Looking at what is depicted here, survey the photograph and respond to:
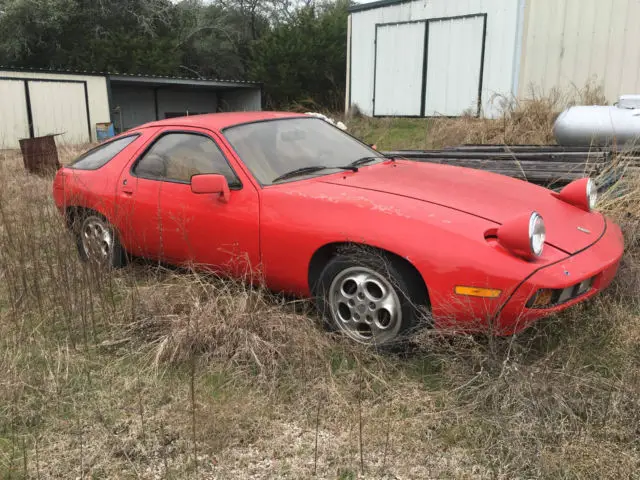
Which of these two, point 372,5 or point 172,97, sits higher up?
point 372,5

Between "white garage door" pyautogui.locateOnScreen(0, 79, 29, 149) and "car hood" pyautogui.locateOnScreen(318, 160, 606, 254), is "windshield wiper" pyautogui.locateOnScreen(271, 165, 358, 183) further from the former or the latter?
"white garage door" pyautogui.locateOnScreen(0, 79, 29, 149)

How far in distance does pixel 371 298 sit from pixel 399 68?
11951 mm

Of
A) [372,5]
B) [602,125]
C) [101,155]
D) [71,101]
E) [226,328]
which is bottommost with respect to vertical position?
[226,328]

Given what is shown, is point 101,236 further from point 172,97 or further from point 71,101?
point 172,97

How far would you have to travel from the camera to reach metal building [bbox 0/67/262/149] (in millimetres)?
18470

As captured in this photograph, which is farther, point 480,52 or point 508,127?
point 480,52

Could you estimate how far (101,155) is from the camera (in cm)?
459

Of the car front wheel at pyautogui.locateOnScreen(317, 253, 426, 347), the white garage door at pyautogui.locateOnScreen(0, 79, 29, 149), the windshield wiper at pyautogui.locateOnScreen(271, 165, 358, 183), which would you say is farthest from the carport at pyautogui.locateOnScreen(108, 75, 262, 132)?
the car front wheel at pyautogui.locateOnScreen(317, 253, 426, 347)

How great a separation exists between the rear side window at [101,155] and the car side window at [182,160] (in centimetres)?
39

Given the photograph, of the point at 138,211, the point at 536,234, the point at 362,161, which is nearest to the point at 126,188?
the point at 138,211

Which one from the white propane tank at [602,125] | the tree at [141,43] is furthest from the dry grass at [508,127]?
the tree at [141,43]

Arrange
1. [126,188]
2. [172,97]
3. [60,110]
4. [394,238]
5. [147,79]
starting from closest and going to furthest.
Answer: [394,238], [126,188], [60,110], [147,79], [172,97]

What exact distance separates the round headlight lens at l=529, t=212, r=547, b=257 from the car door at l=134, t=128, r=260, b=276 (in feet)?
5.14

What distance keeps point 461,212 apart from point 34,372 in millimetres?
2440
